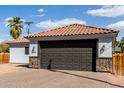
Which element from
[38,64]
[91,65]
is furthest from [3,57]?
[91,65]

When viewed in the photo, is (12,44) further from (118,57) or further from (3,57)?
(118,57)

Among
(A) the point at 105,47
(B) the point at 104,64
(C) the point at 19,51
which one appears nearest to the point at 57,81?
(B) the point at 104,64

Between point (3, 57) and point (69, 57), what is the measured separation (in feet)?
46.6

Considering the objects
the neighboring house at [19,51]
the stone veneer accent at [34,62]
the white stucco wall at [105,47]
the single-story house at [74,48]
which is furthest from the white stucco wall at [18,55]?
the white stucco wall at [105,47]

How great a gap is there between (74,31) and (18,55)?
36.4 ft

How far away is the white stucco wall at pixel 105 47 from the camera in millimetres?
19172

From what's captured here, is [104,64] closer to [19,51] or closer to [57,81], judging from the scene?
[57,81]

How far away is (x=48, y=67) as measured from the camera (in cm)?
2134

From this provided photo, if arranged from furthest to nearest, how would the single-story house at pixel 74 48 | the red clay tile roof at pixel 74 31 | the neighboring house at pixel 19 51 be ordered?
1. the neighboring house at pixel 19 51
2. the red clay tile roof at pixel 74 31
3. the single-story house at pixel 74 48

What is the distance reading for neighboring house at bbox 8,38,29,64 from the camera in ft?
97.0

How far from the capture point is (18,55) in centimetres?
3019

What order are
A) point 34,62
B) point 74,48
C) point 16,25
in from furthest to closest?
point 16,25, point 34,62, point 74,48

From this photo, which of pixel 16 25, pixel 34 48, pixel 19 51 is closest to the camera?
pixel 34 48

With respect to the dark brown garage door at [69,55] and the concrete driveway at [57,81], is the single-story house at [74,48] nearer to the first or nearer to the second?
the dark brown garage door at [69,55]
